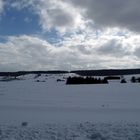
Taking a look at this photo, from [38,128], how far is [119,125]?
2723 mm

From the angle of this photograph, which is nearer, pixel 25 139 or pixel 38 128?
pixel 25 139

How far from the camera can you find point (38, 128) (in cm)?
938

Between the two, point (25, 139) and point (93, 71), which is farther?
point (93, 71)

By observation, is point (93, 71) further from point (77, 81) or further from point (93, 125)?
point (93, 125)

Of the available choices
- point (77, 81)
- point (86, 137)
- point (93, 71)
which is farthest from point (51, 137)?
point (93, 71)

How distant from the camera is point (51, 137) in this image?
8.31 meters

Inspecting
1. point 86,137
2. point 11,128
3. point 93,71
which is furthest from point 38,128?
point 93,71

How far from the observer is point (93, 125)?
977 centimetres

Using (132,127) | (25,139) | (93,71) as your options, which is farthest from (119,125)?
(93,71)

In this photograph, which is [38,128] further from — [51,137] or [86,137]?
[86,137]

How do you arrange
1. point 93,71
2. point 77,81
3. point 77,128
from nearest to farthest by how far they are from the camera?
1. point 77,128
2. point 77,81
3. point 93,71

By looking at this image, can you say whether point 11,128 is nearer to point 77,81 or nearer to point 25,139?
point 25,139

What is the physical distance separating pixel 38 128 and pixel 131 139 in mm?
3072

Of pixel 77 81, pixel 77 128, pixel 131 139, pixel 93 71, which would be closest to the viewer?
pixel 131 139
